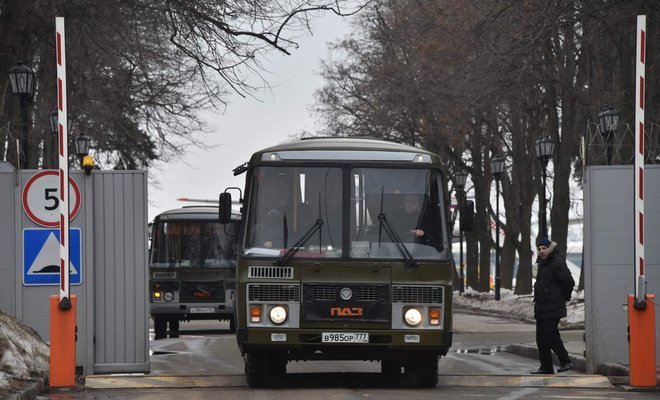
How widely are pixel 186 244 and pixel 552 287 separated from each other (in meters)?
15.4

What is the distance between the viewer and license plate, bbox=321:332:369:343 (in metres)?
17.3

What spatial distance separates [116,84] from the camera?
36375mm

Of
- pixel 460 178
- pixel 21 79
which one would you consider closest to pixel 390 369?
pixel 21 79

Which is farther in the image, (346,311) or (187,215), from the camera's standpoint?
(187,215)

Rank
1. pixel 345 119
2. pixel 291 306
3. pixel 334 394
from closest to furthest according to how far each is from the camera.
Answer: pixel 334 394 → pixel 291 306 → pixel 345 119

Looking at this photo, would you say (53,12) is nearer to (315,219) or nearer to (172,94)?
(315,219)

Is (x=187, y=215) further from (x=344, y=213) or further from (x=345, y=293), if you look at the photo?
(x=345, y=293)

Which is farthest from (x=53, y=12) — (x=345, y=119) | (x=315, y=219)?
(x=345, y=119)

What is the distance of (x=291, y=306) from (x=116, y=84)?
20.0 m

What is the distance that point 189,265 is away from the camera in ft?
112

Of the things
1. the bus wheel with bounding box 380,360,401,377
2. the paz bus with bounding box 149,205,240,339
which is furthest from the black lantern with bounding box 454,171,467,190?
the bus wheel with bounding box 380,360,401,377

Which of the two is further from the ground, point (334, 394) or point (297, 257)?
point (297, 257)

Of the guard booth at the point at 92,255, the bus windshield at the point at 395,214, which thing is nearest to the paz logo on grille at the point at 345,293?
the bus windshield at the point at 395,214

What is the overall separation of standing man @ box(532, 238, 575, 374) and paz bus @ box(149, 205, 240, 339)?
581 inches
